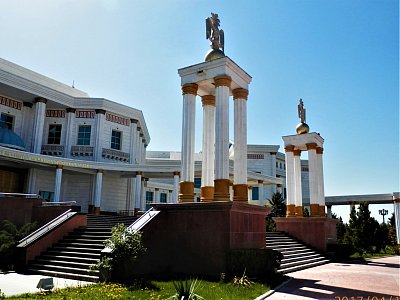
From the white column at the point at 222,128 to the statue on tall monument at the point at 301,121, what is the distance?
1090cm

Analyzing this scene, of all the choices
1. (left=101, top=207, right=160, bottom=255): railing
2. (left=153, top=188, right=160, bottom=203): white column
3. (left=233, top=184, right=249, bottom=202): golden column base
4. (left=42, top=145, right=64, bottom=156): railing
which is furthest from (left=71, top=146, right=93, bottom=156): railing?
(left=233, top=184, right=249, bottom=202): golden column base

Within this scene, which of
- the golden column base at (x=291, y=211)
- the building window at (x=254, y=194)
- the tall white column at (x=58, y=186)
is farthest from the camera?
the building window at (x=254, y=194)

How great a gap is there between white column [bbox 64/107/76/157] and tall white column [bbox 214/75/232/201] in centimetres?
1787

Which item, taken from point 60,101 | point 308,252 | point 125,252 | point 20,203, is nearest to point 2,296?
point 125,252

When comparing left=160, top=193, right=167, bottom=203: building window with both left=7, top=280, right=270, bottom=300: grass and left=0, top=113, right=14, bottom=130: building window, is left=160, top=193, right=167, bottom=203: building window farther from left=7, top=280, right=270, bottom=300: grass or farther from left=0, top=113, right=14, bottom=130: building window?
left=7, top=280, right=270, bottom=300: grass

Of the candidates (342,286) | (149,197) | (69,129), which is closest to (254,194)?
(149,197)

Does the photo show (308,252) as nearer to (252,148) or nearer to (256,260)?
(256,260)

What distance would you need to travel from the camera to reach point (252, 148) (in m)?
41.9

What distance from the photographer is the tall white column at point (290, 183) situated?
22.3 metres

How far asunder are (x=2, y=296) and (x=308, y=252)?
1493 centimetres

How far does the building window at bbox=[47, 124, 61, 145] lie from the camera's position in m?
27.9

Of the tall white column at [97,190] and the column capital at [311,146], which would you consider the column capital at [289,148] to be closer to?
the column capital at [311,146]

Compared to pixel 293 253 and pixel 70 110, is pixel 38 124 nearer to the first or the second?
pixel 70 110

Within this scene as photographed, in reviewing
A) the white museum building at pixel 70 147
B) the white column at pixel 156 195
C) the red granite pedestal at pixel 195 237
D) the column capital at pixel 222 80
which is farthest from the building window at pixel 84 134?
the column capital at pixel 222 80
